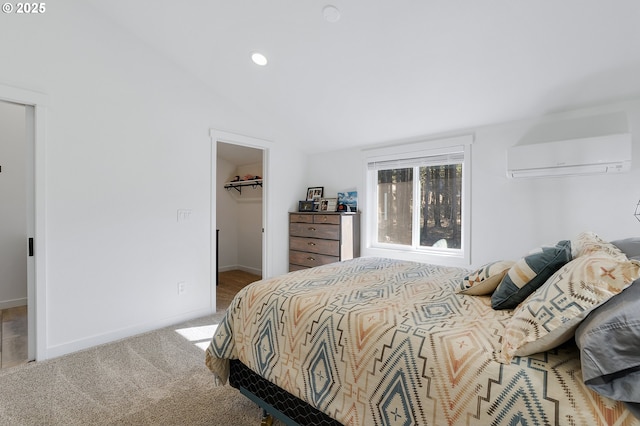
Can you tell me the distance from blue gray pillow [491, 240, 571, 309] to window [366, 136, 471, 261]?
1.83 m

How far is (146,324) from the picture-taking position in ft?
9.77

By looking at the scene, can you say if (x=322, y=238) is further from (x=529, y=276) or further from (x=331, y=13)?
(x=529, y=276)

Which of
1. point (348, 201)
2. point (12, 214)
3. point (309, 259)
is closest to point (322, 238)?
point (309, 259)

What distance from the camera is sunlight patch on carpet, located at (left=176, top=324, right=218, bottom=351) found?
9.02ft

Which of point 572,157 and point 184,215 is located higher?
point 572,157

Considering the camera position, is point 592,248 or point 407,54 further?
point 407,54

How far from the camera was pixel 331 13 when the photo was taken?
2.20m

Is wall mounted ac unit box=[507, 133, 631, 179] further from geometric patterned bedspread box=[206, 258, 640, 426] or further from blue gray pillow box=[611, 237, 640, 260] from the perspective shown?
geometric patterned bedspread box=[206, 258, 640, 426]

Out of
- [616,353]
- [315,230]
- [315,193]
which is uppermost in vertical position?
[315,193]

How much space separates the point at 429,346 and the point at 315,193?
3397 millimetres

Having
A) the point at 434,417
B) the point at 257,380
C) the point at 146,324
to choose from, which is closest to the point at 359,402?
the point at 434,417

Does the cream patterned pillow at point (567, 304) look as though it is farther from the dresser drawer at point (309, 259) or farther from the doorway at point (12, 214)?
the doorway at point (12, 214)

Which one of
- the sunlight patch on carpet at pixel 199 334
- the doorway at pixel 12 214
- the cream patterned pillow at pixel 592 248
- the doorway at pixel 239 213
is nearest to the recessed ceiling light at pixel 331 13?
the cream patterned pillow at pixel 592 248

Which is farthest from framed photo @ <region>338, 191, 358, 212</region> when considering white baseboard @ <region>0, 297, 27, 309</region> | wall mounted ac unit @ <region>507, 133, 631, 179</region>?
white baseboard @ <region>0, 297, 27, 309</region>
